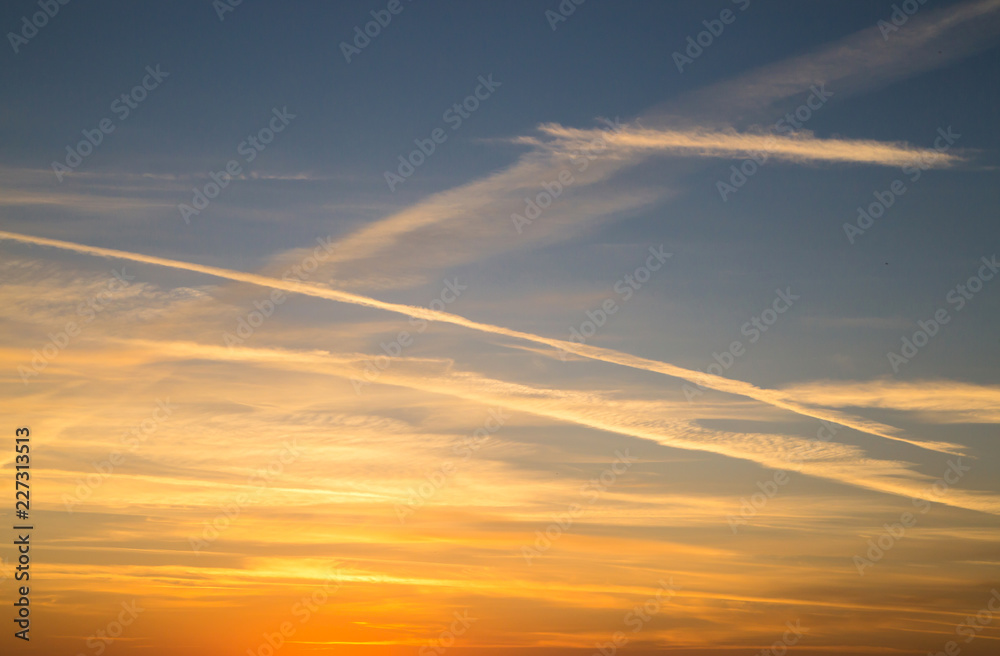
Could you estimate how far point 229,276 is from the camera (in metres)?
73.6

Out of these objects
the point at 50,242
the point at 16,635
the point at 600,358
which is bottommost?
the point at 16,635

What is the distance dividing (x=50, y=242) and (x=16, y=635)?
92.2ft

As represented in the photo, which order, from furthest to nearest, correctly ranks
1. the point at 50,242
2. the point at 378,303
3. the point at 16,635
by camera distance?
the point at 378,303 < the point at 50,242 < the point at 16,635

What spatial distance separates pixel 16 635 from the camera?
59438 millimetres

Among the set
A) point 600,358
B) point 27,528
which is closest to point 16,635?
point 27,528

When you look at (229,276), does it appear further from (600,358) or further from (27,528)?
(600,358)

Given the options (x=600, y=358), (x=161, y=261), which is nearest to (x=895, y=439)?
(x=600, y=358)

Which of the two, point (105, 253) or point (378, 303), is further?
point (378, 303)

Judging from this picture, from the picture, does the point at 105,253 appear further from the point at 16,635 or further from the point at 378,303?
the point at 16,635

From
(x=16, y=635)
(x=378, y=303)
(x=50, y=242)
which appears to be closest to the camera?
(x=16, y=635)

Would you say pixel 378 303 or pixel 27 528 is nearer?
pixel 27 528

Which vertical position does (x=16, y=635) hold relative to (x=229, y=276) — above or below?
below

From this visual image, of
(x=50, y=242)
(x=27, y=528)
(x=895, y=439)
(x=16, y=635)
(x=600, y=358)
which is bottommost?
(x=16, y=635)

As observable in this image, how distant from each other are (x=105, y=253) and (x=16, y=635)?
96.1 ft
